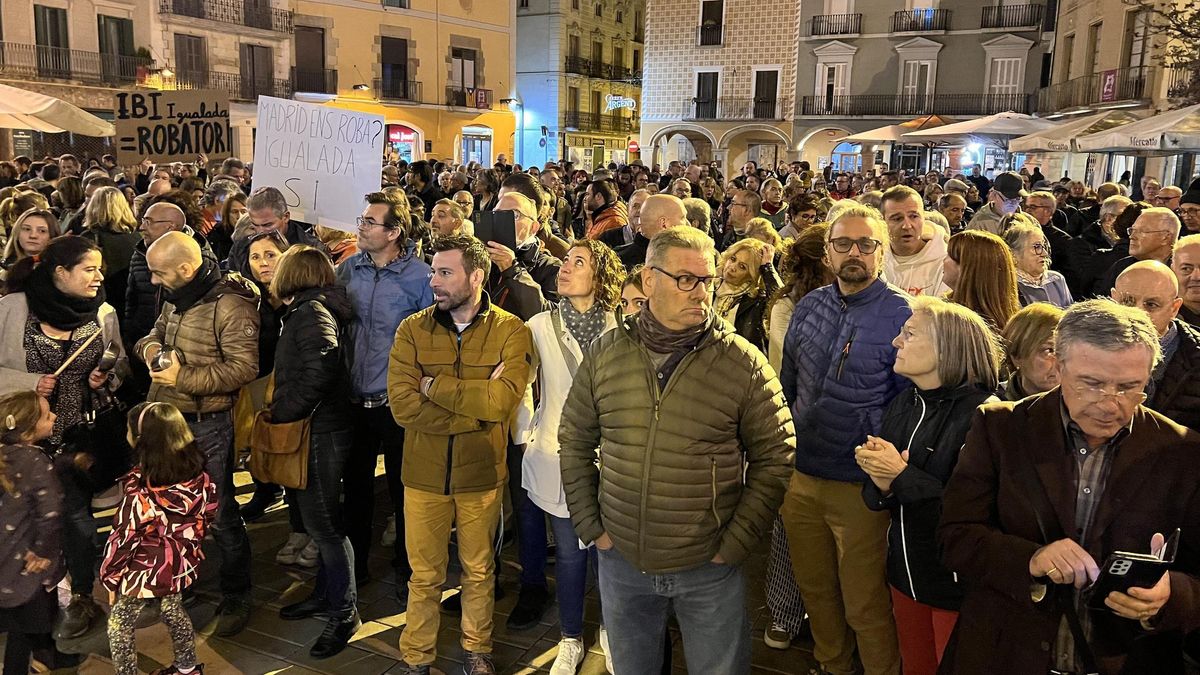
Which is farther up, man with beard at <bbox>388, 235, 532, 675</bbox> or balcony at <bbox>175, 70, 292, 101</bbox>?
balcony at <bbox>175, 70, 292, 101</bbox>

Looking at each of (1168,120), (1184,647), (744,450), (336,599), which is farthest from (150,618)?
(1168,120)

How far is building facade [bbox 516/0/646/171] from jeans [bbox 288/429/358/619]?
35.2m

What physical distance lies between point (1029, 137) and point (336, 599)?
533 inches

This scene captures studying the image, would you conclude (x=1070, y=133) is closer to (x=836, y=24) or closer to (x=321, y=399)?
(x=321, y=399)

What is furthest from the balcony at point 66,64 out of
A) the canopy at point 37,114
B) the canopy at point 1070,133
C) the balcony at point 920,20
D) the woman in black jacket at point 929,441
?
the woman in black jacket at point 929,441

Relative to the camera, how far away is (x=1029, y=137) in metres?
14.2

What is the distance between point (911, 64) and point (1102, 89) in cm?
1208

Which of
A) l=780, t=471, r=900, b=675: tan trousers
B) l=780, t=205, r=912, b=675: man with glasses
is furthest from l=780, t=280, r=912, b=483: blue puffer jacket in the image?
l=780, t=471, r=900, b=675: tan trousers

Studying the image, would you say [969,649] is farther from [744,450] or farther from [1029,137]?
[1029,137]

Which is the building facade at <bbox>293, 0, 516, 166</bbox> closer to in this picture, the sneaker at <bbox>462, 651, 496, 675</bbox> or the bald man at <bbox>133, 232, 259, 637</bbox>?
the bald man at <bbox>133, 232, 259, 637</bbox>

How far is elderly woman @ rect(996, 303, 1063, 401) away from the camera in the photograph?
2.98 metres

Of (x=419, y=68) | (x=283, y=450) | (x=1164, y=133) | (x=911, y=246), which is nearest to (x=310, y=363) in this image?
(x=283, y=450)

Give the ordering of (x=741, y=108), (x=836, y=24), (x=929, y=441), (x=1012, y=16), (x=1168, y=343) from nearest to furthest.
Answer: (x=929, y=441) → (x=1168, y=343) → (x=1012, y=16) → (x=836, y=24) → (x=741, y=108)

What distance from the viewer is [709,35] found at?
34.9 meters
